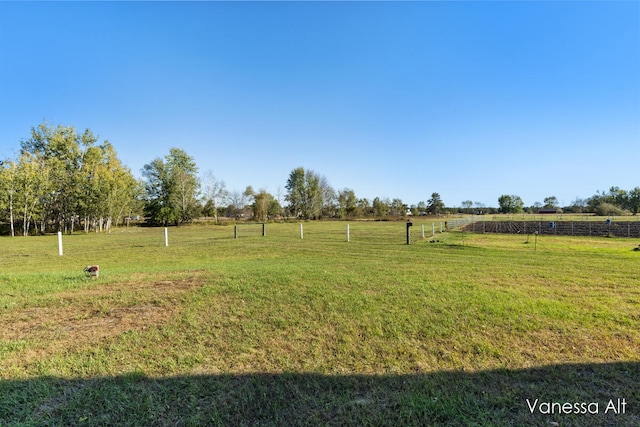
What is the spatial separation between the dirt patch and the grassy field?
0.10 feet

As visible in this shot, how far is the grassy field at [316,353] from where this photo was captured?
2.20 metres

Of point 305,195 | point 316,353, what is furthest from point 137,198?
point 316,353

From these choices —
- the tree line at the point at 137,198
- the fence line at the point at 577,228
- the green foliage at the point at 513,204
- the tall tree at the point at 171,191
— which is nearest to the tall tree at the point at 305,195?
the tree line at the point at 137,198

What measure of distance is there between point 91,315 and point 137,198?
162ft

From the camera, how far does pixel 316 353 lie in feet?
10.4

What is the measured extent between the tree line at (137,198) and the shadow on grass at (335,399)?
1321 inches

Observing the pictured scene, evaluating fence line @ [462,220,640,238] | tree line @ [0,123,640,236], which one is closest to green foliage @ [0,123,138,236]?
tree line @ [0,123,640,236]

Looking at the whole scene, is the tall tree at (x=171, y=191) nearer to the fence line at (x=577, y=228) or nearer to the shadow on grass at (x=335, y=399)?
the fence line at (x=577, y=228)

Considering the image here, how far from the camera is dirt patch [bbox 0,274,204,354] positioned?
3.45m

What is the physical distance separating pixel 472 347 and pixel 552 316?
1.90m

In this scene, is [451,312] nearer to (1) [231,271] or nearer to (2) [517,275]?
(2) [517,275]

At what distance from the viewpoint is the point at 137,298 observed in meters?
4.81

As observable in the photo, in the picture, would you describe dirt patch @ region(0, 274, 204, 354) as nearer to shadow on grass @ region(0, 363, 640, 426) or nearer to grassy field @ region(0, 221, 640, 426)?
grassy field @ region(0, 221, 640, 426)

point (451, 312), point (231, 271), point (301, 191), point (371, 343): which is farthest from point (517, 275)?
point (301, 191)
